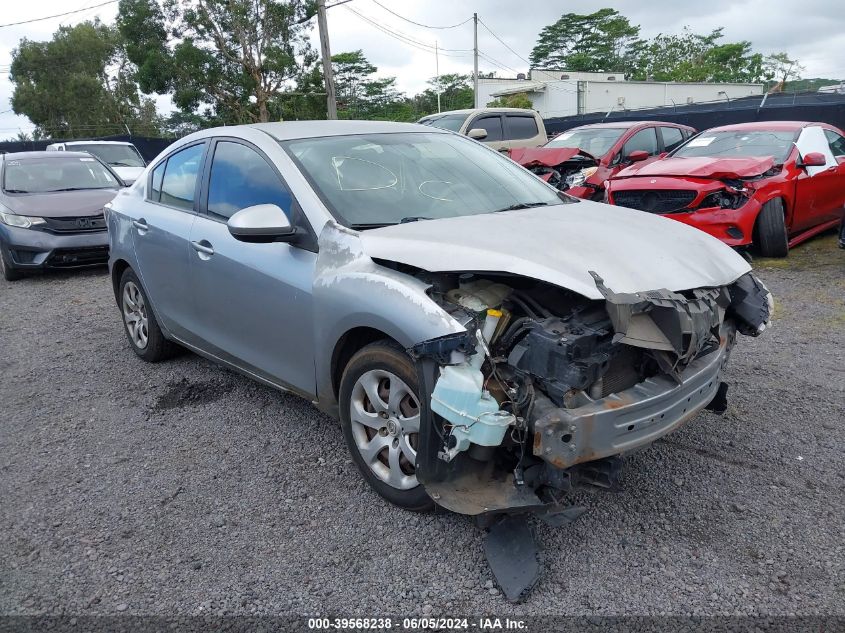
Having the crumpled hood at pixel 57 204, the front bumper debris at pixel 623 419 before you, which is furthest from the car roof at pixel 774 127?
the crumpled hood at pixel 57 204

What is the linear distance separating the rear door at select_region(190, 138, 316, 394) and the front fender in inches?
3.5

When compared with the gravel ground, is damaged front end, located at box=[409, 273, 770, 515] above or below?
above

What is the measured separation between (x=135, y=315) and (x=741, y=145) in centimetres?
724

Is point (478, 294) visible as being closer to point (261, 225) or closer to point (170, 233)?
point (261, 225)

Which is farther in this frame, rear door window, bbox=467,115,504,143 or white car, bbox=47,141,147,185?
white car, bbox=47,141,147,185

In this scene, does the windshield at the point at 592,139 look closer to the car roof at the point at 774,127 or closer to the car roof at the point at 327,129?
the car roof at the point at 774,127

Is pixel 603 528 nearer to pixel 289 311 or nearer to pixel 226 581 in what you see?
pixel 226 581

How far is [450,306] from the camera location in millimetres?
2584

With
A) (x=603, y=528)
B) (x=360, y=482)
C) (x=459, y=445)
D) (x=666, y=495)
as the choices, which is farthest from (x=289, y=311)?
(x=666, y=495)

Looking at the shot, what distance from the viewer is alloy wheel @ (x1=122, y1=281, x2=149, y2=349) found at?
4.87 meters

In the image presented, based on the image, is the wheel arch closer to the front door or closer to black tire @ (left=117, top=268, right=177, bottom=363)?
black tire @ (left=117, top=268, right=177, bottom=363)

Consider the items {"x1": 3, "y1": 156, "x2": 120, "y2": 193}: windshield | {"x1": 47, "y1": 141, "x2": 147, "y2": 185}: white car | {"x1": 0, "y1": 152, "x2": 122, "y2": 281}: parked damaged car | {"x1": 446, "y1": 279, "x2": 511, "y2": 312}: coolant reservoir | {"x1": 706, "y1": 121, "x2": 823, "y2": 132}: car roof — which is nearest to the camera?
{"x1": 446, "y1": 279, "x2": 511, "y2": 312}: coolant reservoir

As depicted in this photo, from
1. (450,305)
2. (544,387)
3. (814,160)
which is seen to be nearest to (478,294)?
(450,305)

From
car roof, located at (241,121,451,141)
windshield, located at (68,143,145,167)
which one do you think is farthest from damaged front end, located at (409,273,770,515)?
windshield, located at (68,143,145,167)
